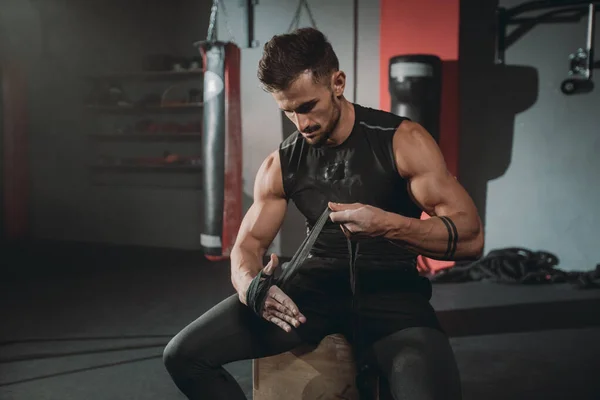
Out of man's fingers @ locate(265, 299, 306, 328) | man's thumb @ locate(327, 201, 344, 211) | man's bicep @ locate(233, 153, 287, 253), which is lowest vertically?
man's fingers @ locate(265, 299, 306, 328)

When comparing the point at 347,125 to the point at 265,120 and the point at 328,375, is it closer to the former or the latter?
the point at 328,375

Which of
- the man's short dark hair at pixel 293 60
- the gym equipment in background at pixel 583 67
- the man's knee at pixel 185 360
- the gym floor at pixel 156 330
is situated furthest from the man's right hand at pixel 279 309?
the gym equipment in background at pixel 583 67

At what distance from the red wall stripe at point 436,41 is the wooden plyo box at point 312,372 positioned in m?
3.02

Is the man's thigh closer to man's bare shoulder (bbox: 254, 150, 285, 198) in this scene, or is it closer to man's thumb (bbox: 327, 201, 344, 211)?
man's thumb (bbox: 327, 201, 344, 211)

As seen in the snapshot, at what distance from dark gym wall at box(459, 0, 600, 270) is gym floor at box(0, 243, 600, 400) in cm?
66

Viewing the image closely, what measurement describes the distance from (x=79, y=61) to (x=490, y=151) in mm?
4514

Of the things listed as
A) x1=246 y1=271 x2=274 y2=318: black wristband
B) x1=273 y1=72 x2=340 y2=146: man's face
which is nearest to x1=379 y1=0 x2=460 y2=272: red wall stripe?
x1=273 y1=72 x2=340 y2=146: man's face

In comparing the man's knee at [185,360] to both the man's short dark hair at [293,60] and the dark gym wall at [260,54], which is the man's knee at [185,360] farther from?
the dark gym wall at [260,54]

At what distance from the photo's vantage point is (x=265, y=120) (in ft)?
18.1

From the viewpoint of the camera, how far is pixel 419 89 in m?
4.24

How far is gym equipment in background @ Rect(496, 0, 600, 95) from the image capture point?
4.43 m

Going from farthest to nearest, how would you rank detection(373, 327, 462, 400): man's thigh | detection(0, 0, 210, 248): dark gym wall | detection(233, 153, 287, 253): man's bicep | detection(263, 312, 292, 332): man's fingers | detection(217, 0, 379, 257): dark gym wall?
1. detection(0, 0, 210, 248): dark gym wall
2. detection(217, 0, 379, 257): dark gym wall
3. detection(233, 153, 287, 253): man's bicep
4. detection(263, 312, 292, 332): man's fingers
5. detection(373, 327, 462, 400): man's thigh

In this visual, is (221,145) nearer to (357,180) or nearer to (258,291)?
(357,180)

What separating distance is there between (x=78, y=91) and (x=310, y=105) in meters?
→ 5.65
